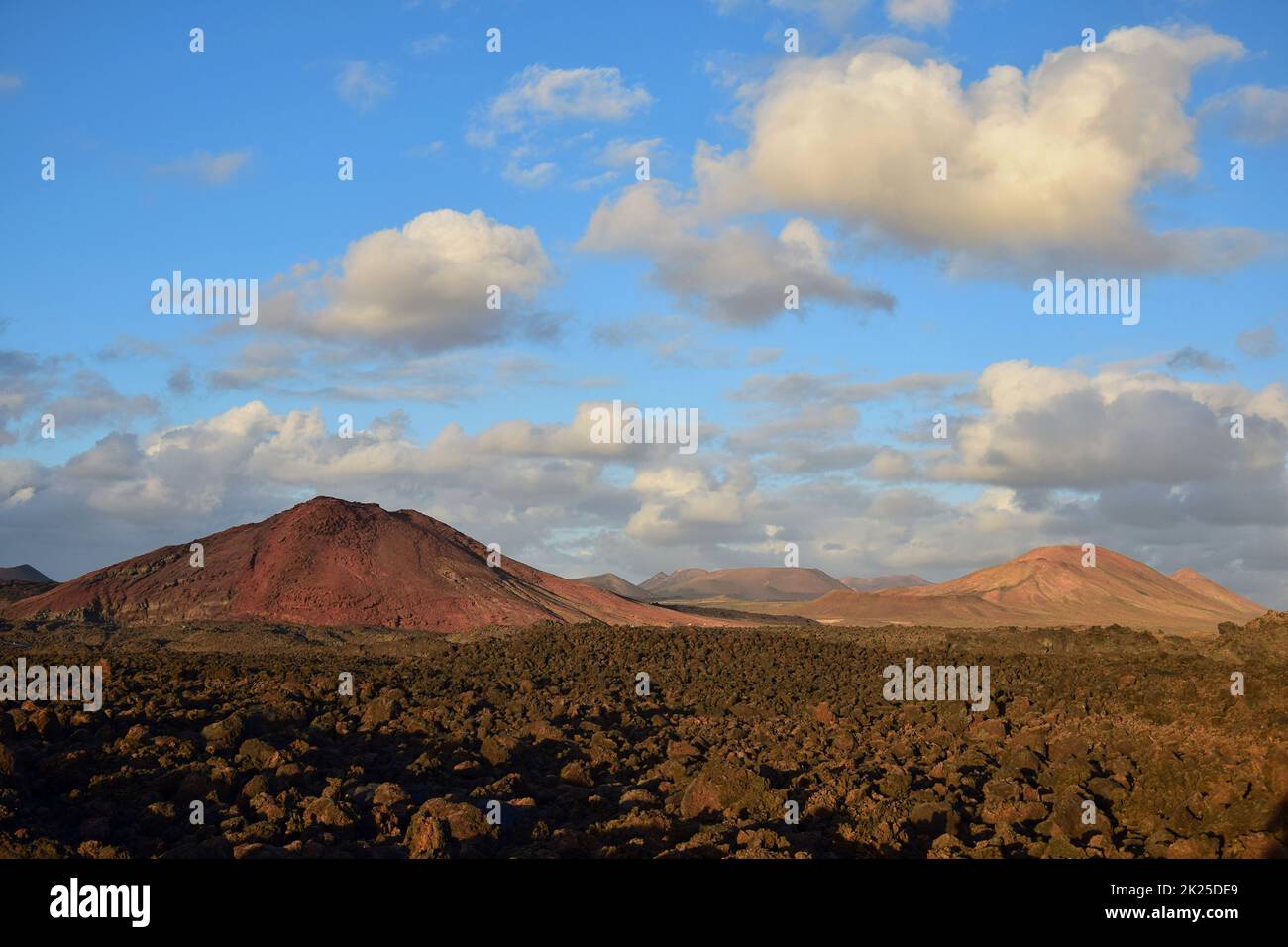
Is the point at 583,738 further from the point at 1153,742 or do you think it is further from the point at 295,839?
the point at 1153,742

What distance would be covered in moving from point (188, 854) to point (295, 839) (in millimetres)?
1439

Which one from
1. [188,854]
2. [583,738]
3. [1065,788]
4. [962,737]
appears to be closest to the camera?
[188,854]

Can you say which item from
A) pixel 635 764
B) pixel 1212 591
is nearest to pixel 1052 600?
pixel 1212 591

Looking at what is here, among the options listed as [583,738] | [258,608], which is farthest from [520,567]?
[583,738]

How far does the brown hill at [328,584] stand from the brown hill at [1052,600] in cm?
4469

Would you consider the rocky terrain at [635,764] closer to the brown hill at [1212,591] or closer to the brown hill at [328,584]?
the brown hill at [328,584]

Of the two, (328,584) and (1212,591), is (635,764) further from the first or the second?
(1212,591)

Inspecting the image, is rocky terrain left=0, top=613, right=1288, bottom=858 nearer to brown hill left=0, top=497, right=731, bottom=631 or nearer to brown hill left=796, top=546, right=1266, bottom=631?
brown hill left=0, top=497, right=731, bottom=631

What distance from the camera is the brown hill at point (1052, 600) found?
342 feet

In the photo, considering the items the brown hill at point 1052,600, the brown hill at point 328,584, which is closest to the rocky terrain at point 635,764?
the brown hill at point 328,584

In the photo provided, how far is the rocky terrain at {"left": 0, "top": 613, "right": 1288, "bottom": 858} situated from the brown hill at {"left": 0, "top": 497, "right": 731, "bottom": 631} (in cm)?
3380
